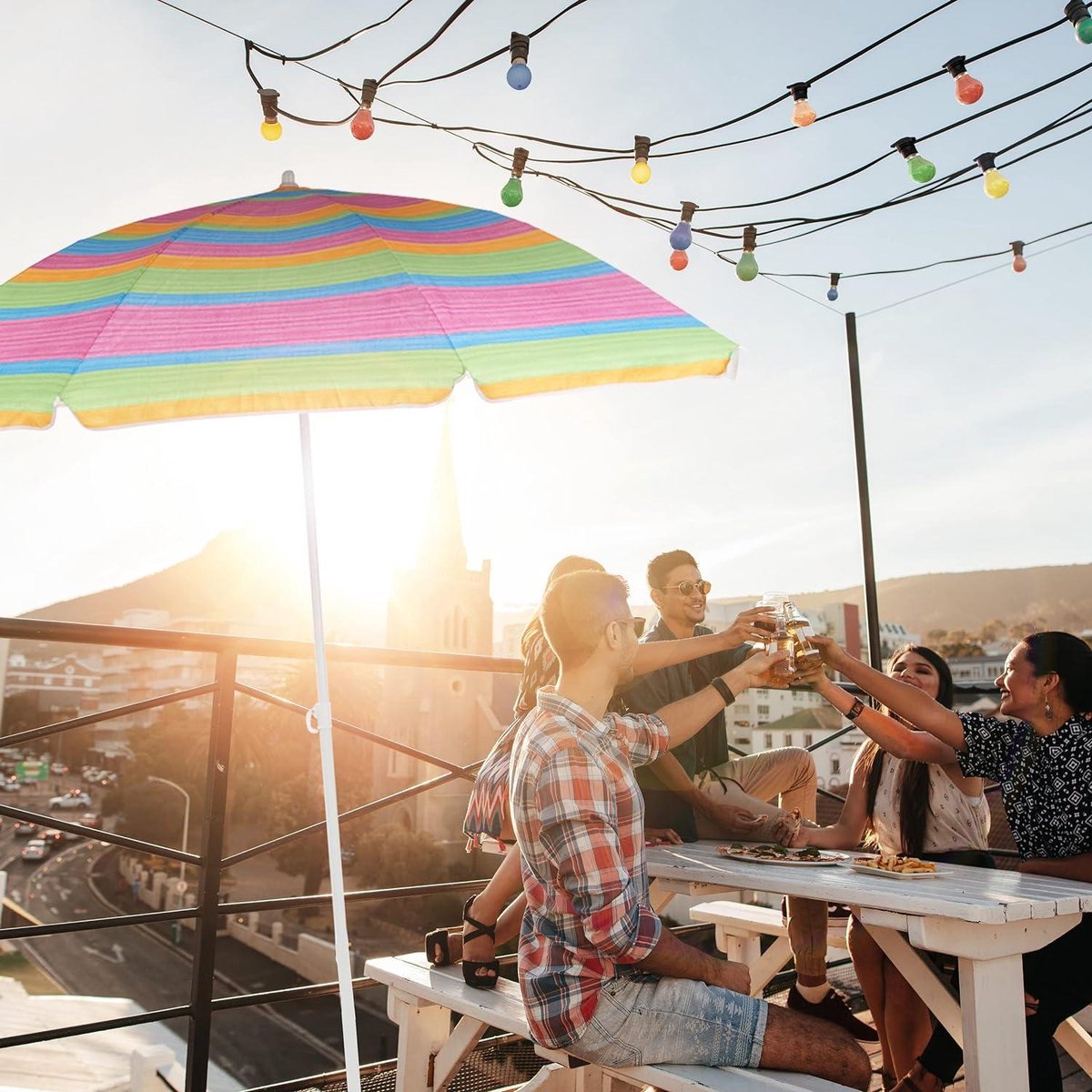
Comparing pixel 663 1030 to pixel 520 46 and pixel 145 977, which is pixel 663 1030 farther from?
pixel 145 977

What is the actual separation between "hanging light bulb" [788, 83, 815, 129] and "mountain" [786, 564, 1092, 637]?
98.9 m

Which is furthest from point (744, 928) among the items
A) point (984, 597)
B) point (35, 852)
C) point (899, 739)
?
point (984, 597)

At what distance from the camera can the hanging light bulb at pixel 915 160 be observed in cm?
362

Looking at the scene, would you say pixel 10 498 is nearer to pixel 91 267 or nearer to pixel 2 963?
pixel 91 267

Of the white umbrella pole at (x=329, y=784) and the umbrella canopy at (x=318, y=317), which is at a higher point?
the umbrella canopy at (x=318, y=317)

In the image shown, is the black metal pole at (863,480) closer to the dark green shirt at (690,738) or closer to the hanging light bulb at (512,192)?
the dark green shirt at (690,738)

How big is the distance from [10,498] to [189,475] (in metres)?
0.84

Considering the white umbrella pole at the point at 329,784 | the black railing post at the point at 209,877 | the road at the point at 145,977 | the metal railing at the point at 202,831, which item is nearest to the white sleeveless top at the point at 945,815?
the metal railing at the point at 202,831

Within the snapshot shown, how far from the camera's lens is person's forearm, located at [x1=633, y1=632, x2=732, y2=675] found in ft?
7.52

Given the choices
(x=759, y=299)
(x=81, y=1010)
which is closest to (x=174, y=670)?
(x=81, y=1010)

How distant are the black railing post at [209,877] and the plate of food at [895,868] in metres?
1.66

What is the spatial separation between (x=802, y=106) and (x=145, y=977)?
58441 millimetres

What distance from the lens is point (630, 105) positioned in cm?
411

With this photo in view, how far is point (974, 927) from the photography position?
1.71m
